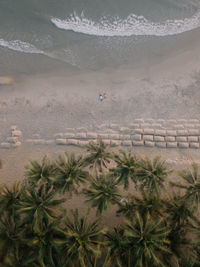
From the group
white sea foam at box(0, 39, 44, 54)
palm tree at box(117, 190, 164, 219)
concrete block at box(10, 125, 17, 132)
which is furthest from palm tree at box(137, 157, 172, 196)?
white sea foam at box(0, 39, 44, 54)

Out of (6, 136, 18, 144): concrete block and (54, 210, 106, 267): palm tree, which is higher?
(6, 136, 18, 144): concrete block

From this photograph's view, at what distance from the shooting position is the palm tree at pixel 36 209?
6.86m

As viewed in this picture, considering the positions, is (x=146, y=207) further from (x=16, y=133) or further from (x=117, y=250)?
(x=16, y=133)

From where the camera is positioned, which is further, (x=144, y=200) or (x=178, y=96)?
(x=178, y=96)

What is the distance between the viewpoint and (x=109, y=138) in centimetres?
1109

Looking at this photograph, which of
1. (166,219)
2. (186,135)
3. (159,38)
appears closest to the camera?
(166,219)

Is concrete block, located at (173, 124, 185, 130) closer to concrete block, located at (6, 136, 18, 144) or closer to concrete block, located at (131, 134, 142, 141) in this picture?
concrete block, located at (131, 134, 142, 141)

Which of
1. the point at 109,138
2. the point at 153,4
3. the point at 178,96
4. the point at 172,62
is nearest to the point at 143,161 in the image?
the point at 109,138

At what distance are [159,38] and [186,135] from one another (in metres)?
6.02

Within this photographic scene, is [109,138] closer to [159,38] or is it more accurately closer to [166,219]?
[166,219]

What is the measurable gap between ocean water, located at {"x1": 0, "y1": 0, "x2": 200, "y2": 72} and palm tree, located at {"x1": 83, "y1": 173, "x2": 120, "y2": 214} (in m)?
7.31

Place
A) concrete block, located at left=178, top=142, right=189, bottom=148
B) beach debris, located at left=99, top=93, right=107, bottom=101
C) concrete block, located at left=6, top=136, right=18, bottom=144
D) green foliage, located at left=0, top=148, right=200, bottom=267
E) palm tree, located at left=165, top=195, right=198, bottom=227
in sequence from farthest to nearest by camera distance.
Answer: beach debris, located at left=99, top=93, right=107, bottom=101 → concrete block, located at left=6, top=136, right=18, bottom=144 → concrete block, located at left=178, top=142, right=189, bottom=148 → palm tree, located at left=165, top=195, right=198, bottom=227 → green foliage, located at left=0, top=148, right=200, bottom=267

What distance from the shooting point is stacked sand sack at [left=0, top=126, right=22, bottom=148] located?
36.5ft

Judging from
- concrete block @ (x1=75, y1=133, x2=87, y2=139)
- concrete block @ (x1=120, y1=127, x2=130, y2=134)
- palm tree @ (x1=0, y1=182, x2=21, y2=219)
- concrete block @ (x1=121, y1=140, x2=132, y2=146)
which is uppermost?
concrete block @ (x1=120, y1=127, x2=130, y2=134)
